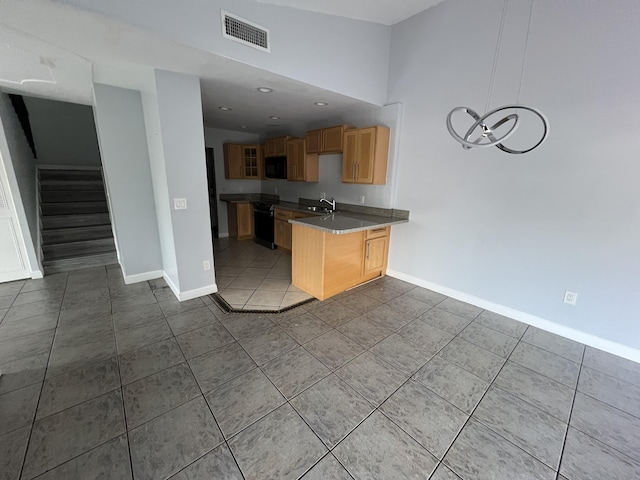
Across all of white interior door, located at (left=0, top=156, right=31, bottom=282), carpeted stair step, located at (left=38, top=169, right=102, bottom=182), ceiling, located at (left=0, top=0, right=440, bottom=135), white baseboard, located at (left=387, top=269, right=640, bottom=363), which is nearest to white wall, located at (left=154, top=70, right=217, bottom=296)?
ceiling, located at (left=0, top=0, right=440, bottom=135)

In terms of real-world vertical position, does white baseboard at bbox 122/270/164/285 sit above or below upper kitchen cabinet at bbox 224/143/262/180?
below

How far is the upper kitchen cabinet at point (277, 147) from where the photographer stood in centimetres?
499

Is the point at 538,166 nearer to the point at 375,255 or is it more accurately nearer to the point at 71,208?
the point at 375,255

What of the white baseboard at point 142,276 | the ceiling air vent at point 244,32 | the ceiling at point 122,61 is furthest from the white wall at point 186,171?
the white baseboard at point 142,276

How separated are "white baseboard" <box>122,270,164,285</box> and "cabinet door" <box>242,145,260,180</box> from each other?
9.64 feet

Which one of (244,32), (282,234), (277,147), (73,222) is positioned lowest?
(282,234)

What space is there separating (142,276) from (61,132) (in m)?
4.64

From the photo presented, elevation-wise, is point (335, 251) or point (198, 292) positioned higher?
point (335, 251)

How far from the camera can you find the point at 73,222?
432 cm

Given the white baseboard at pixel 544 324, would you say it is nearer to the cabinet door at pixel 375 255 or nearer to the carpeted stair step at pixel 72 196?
the cabinet door at pixel 375 255

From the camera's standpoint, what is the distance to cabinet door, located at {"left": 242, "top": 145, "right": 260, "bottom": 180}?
5.64 m

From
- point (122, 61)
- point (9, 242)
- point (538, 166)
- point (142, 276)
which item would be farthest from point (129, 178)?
point (538, 166)

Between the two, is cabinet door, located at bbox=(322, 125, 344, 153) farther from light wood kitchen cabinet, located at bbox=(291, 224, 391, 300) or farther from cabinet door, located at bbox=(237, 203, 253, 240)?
cabinet door, located at bbox=(237, 203, 253, 240)

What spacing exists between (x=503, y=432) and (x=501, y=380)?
1.60ft
